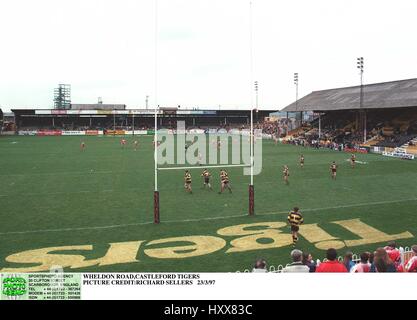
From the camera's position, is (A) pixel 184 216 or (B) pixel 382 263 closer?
(B) pixel 382 263

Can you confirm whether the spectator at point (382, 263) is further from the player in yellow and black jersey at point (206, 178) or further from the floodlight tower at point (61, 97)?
the floodlight tower at point (61, 97)

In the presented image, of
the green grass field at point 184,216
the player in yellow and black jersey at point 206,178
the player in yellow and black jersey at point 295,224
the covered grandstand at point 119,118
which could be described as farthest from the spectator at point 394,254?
the covered grandstand at point 119,118

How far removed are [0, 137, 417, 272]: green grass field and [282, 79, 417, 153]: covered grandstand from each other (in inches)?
692

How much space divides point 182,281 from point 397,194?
1743 centimetres

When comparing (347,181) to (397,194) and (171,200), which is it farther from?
(171,200)

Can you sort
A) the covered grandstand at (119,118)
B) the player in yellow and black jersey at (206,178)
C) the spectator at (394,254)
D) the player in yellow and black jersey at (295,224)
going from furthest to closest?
the covered grandstand at (119,118), the player in yellow and black jersey at (206,178), the player in yellow and black jersey at (295,224), the spectator at (394,254)

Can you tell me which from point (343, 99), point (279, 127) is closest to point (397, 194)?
point (343, 99)

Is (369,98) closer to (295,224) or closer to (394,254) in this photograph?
(295,224)

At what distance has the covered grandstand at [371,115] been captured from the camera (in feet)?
145

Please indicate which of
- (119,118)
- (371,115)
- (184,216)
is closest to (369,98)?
(371,115)

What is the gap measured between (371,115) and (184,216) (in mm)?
49422

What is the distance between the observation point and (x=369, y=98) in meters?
50.7

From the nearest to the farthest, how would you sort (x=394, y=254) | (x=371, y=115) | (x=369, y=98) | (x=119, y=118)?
(x=394, y=254) < (x=369, y=98) < (x=371, y=115) < (x=119, y=118)

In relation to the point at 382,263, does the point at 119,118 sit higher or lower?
higher
